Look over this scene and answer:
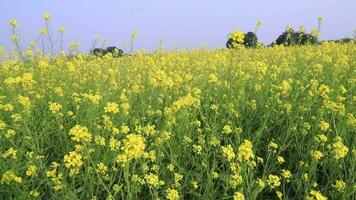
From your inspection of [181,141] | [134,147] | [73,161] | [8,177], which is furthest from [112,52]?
[134,147]

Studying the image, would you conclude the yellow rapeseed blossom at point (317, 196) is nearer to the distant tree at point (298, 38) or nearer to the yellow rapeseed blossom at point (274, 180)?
the yellow rapeseed blossom at point (274, 180)

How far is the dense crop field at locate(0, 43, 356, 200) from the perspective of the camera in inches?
98.5

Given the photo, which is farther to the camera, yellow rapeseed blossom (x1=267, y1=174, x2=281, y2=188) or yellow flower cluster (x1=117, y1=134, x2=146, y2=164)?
yellow rapeseed blossom (x1=267, y1=174, x2=281, y2=188)

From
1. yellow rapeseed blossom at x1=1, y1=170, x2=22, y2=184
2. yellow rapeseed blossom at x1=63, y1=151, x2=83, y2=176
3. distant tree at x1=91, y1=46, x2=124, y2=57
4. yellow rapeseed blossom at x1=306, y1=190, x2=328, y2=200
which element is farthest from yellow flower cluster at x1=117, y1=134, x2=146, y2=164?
distant tree at x1=91, y1=46, x2=124, y2=57

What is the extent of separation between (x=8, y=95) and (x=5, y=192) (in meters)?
1.61

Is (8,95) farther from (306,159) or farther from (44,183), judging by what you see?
(306,159)

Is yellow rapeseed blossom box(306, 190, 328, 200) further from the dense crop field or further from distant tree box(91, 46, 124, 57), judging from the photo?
distant tree box(91, 46, 124, 57)

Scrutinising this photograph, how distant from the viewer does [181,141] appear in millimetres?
3041

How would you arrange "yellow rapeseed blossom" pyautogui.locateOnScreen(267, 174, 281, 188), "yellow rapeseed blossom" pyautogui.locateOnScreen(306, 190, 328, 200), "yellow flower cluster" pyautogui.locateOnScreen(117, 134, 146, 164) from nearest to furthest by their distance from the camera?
1. "yellow flower cluster" pyautogui.locateOnScreen(117, 134, 146, 164)
2. "yellow rapeseed blossom" pyautogui.locateOnScreen(306, 190, 328, 200)
3. "yellow rapeseed blossom" pyautogui.locateOnScreen(267, 174, 281, 188)

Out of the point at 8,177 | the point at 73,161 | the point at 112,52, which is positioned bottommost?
the point at 8,177

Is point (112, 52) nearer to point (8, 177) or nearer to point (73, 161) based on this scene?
point (8, 177)

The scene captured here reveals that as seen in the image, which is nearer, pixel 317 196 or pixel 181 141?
pixel 317 196

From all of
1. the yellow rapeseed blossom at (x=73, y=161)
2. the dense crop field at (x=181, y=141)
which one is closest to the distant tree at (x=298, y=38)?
the dense crop field at (x=181, y=141)

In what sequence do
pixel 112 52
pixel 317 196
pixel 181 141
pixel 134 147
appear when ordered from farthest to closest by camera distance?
pixel 112 52 < pixel 181 141 < pixel 317 196 < pixel 134 147
